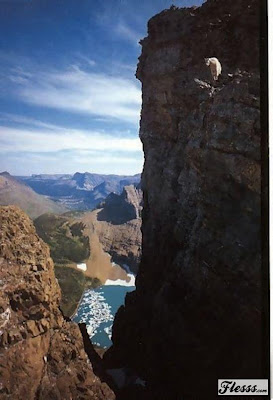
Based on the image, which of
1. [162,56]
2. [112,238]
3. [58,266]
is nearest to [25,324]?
[162,56]

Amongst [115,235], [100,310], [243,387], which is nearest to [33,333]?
[243,387]

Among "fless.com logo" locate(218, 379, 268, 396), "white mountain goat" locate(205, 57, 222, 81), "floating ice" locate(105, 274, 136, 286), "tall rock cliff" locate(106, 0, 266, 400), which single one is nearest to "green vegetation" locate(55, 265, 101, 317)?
"floating ice" locate(105, 274, 136, 286)

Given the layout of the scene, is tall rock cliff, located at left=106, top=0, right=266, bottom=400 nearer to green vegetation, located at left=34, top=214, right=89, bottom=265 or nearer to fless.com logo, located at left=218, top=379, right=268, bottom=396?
fless.com logo, located at left=218, top=379, right=268, bottom=396

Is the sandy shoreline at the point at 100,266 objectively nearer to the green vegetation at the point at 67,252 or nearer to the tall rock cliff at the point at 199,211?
the green vegetation at the point at 67,252

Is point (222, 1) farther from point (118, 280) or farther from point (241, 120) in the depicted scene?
point (118, 280)

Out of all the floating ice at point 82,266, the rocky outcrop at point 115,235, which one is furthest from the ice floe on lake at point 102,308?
the floating ice at point 82,266

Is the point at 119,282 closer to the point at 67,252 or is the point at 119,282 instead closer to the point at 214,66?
the point at 67,252
